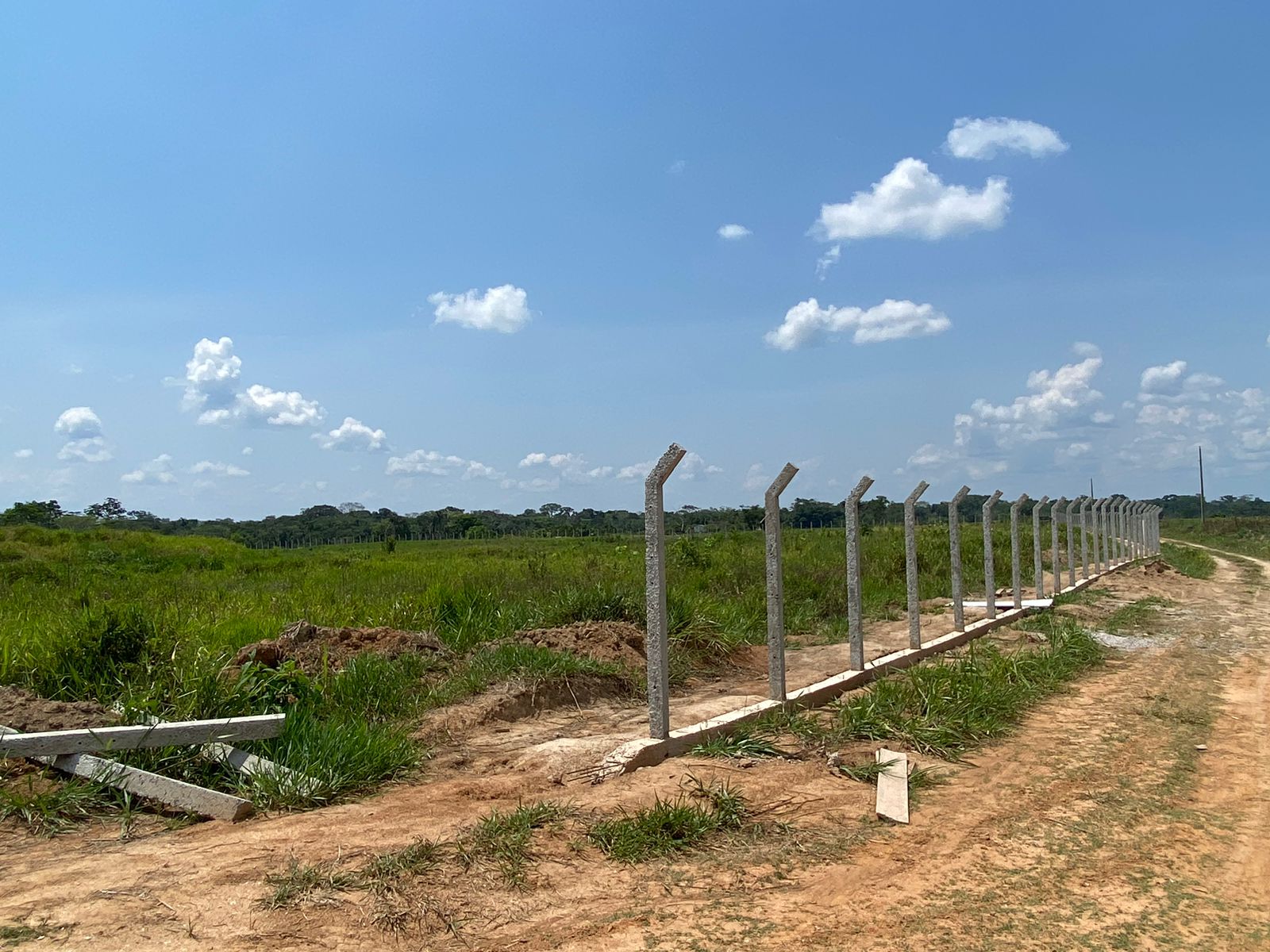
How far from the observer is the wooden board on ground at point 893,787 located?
4.73 metres

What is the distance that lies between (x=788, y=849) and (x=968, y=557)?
18.9m

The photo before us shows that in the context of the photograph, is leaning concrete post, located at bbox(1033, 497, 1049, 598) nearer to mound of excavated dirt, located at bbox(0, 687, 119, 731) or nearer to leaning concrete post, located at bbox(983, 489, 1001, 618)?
leaning concrete post, located at bbox(983, 489, 1001, 618)

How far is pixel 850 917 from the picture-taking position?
3.55 m

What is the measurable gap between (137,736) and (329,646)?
9.69ft

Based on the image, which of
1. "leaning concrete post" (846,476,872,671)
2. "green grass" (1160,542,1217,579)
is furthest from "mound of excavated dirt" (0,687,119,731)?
"green grass" (1160,542,1217,579)

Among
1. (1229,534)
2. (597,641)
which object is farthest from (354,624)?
(1229,534)

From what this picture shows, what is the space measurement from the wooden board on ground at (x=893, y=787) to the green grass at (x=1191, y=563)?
72.4ft

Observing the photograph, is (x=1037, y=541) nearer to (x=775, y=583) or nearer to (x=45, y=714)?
(x=775, y=583)

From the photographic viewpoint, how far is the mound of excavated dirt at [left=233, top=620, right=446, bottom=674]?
280 inches

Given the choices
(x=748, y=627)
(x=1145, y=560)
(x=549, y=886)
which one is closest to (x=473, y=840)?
(x=549, y=886)

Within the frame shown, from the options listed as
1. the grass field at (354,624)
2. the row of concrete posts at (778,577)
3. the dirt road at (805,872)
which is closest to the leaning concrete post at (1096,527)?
the grass field at (354,624)

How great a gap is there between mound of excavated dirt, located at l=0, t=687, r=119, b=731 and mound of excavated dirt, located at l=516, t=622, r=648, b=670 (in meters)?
3.85

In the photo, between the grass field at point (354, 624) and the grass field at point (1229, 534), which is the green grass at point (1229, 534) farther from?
the grass field at point (354, 624)

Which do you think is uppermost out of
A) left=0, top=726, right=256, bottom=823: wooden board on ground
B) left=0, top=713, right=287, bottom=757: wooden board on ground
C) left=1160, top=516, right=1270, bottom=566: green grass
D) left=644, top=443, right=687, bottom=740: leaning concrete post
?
left=644, top=443, right=687, bottom=740: leaning concrete post
